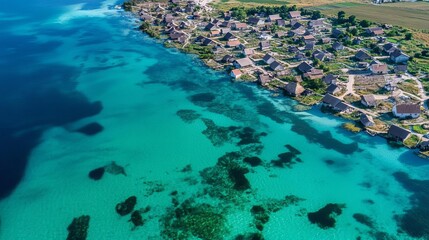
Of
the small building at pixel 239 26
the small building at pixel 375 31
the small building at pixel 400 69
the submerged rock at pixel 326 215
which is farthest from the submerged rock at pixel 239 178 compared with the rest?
the small building at pixel 375 31

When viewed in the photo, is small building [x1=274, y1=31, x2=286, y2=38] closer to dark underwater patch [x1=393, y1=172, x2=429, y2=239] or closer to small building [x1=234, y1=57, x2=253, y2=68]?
small building [x1=234, y1=57, x2=253, y2=68]

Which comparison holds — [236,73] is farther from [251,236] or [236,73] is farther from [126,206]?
[251,236]

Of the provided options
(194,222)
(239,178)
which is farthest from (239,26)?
(194,222)

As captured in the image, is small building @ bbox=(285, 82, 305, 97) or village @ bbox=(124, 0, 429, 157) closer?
village @ bbox=(124, 0, 429, 157)

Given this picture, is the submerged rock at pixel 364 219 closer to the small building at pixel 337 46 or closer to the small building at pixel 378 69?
the small building at pixel 378 69

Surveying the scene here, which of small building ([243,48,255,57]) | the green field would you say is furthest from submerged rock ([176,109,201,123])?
the green field

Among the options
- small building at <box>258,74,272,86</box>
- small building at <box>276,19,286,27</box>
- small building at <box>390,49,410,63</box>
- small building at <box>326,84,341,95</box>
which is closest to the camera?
small building at <box>326,84,341,95</box>

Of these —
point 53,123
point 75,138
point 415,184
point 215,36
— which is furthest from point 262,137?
point 215,36
